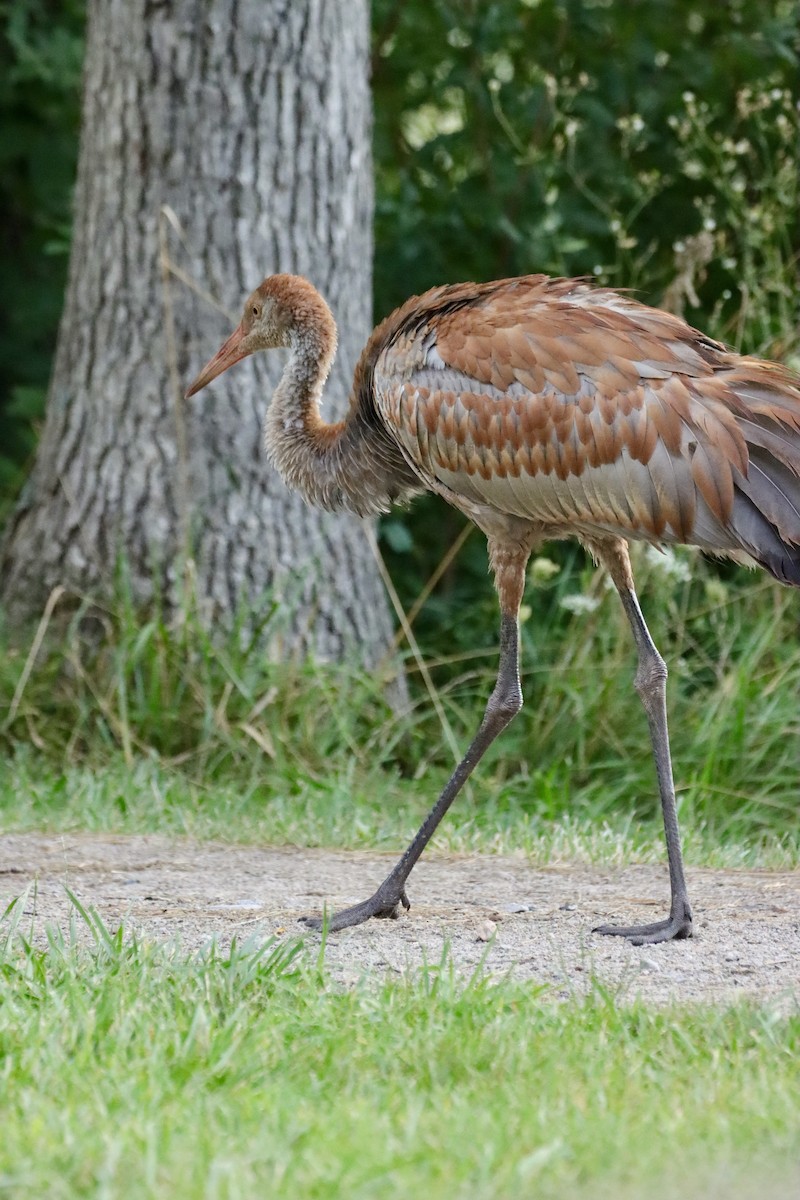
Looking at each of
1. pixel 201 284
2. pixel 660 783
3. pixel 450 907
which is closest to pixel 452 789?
pixel 450 907

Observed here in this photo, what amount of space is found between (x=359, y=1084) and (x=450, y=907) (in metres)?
1.46

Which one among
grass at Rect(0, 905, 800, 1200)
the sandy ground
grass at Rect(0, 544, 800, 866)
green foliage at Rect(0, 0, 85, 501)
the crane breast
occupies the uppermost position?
green foliage at Rect(0, 0, 85, 501)

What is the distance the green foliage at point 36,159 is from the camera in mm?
8297

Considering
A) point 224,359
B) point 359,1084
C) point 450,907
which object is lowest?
point 359,1084

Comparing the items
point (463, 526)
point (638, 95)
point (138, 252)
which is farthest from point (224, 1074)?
point (638, 95)

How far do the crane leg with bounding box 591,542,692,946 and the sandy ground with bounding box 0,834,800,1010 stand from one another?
62 mm

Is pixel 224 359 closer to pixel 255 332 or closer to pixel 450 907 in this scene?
pixel 255 332

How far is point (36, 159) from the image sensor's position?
873cm

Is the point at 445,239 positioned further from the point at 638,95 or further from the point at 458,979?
the point at 458,979

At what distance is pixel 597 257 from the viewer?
7.93 meters

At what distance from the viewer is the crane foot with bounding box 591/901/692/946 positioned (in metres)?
4.04

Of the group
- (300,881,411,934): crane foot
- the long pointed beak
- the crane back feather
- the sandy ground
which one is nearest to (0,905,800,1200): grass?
the sandy ground

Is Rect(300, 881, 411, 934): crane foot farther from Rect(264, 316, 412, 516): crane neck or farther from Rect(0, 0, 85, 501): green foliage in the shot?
Rect(0, 0, 85, 501): green foliage

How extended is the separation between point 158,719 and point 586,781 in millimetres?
1617
